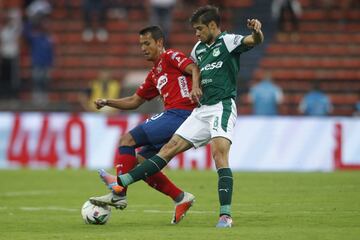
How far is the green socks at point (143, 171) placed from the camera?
10.3m

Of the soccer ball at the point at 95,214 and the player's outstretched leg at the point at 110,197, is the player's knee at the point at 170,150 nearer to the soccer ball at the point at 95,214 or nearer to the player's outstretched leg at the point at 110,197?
the player's outstretched leg at the point at 110,197

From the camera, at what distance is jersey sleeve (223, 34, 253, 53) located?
1029 cm

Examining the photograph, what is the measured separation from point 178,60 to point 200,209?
234 centimetres

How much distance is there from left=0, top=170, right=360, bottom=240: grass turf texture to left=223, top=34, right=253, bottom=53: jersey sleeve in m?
1.84

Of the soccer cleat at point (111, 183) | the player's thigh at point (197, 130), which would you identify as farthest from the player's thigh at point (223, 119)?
the soccer cleat at point (111, 183)

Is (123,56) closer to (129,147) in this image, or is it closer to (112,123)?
(112,123)

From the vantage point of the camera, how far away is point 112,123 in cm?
2247

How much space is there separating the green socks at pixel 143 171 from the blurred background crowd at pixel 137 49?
1471 cm

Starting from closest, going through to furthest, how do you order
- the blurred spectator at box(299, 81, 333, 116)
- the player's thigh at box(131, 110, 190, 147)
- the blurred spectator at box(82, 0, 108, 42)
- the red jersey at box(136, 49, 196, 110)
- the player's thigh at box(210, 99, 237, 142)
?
the player's thigh at box(210, 99, 237, 142) → the player's thigh at box(131, 110, 190, 147) → the red jersey at box(136, 49, 196, 110) → the blurred spectator at box(299, 81, 333, 116) → the blurred spectator at box(82, 0, 108, 42)

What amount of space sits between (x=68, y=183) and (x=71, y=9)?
46.4 feet

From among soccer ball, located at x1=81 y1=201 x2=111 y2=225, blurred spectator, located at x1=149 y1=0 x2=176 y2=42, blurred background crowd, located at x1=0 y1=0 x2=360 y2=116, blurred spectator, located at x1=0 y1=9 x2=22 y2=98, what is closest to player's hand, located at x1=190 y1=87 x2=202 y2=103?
soccer ball, located at x1=81 y1=201 x2=111 y2=225

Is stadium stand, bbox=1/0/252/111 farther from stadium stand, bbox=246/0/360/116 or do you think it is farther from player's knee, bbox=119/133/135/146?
player's knee, bbox=119/133/135/146

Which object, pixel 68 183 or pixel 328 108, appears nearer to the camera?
pixel 68 183

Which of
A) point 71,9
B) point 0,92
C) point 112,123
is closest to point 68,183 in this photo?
point 112,123
